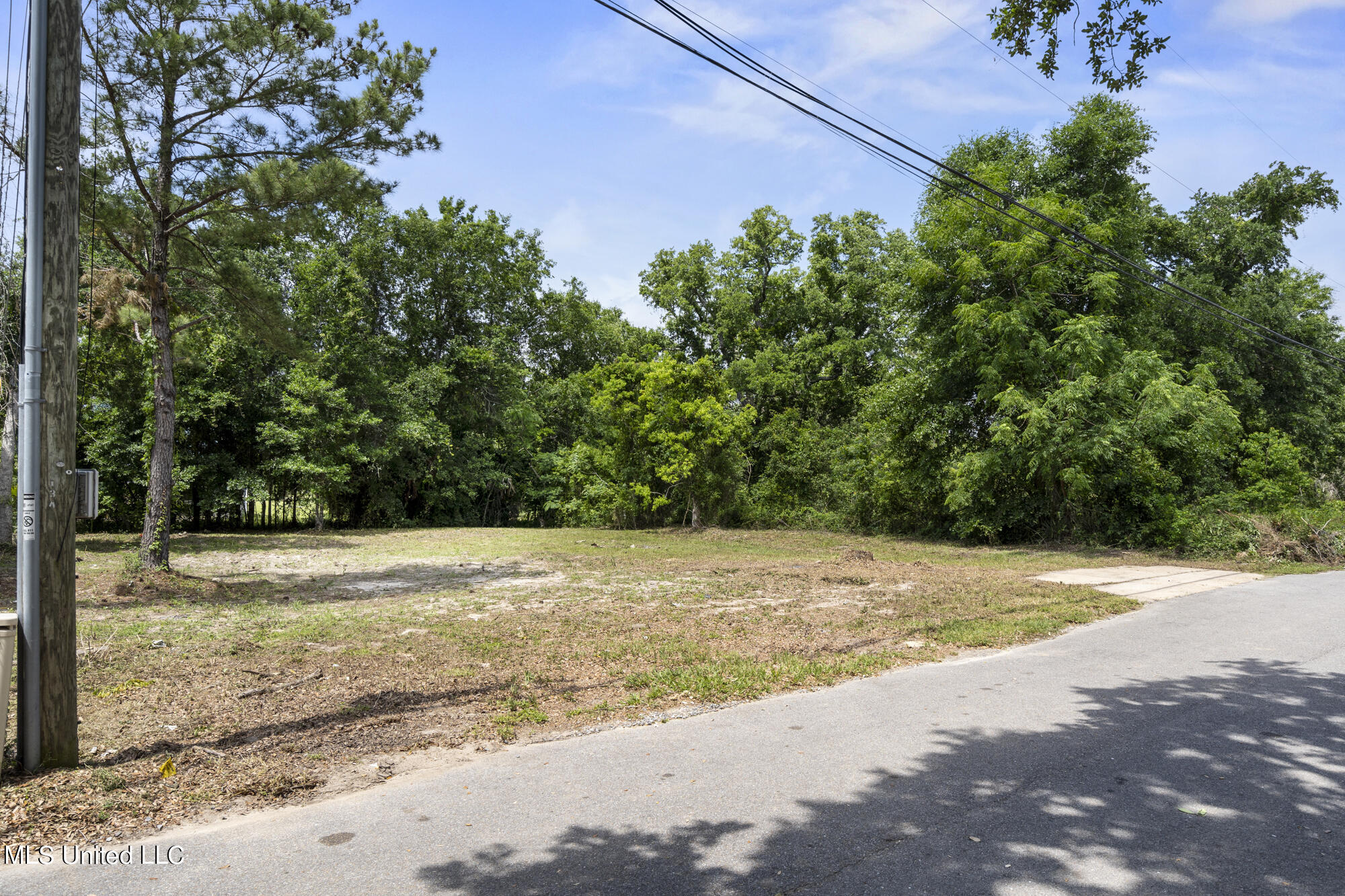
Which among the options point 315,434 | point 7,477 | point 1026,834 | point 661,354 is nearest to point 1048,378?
point 661,354

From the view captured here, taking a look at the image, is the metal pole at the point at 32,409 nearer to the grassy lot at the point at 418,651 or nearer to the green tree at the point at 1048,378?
the grassy lot at the point at 418,651

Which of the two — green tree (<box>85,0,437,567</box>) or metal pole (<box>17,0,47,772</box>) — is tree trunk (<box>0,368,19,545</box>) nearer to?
green tree (<box>85,0,437,567</box>)

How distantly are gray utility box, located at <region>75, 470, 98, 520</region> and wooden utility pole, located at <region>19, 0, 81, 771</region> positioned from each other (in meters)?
0.09

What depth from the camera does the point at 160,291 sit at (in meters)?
11.7

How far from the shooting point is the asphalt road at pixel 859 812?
3.22m

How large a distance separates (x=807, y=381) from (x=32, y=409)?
99.2 ft

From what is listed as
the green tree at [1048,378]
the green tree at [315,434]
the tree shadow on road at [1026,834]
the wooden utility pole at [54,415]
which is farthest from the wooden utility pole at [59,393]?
the green tree at [315,434]

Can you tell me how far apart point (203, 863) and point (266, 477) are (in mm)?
24328

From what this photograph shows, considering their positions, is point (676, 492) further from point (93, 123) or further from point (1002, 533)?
point (93, 123)

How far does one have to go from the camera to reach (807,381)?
33.1 metres

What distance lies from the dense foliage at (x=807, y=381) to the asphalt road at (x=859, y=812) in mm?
10413

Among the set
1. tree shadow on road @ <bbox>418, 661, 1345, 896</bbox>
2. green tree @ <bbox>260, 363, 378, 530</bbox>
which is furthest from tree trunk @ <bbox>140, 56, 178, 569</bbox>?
green tree @ <bbox>260, 363, 378, 530</bbox>

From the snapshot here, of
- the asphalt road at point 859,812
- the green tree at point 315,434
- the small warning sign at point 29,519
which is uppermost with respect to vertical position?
the green tree at point 315,434

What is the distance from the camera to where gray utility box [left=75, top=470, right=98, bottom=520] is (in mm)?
4637
